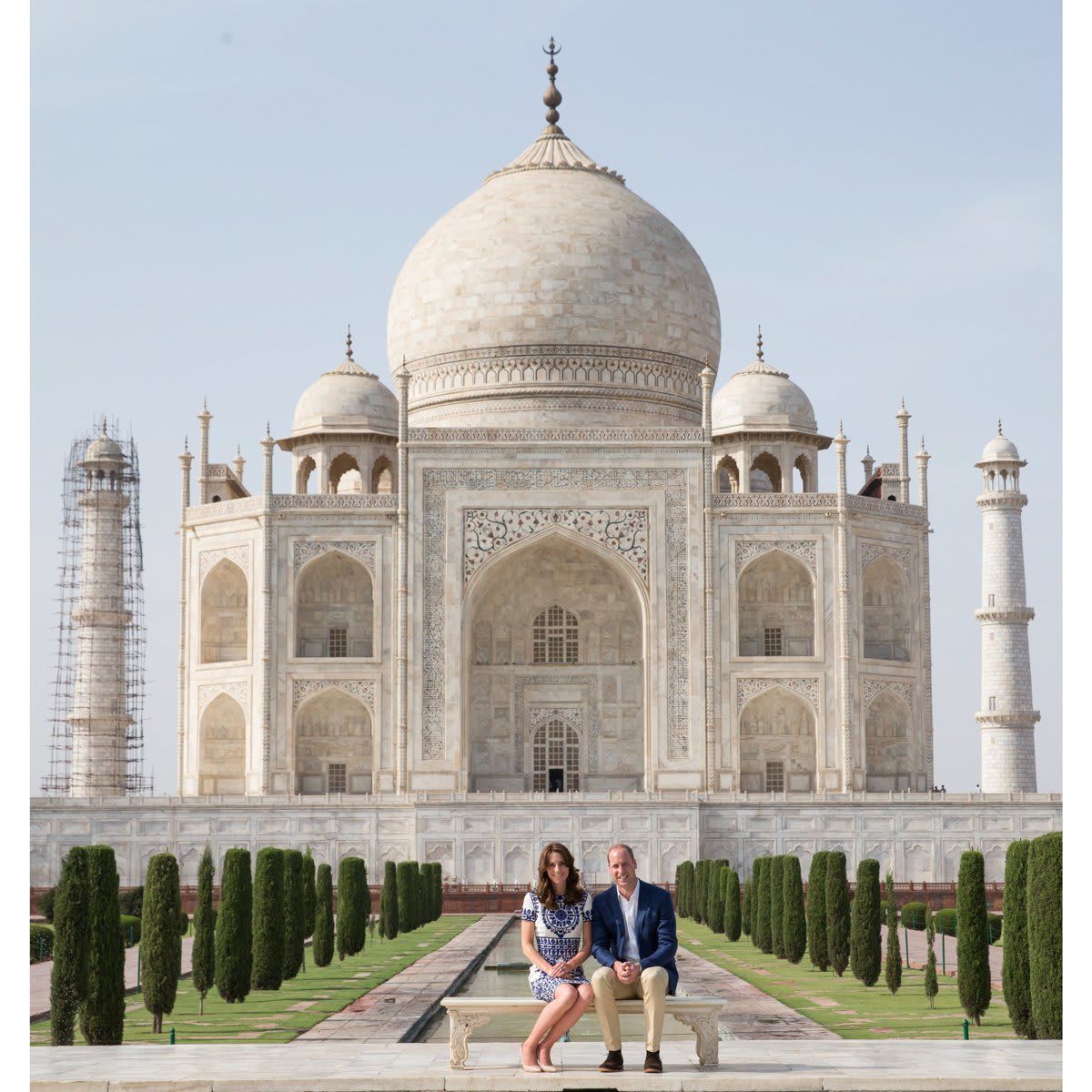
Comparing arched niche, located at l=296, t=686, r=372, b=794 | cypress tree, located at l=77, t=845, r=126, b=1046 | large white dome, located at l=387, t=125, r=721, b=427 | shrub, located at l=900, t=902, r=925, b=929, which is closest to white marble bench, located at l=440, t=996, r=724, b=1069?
cypress tree, located at l=77, t=845, r=126, b=1046

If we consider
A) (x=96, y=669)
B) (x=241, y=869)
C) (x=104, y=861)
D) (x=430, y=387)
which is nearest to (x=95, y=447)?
(x=96, y=669)

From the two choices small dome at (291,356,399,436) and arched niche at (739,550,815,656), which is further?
small dome at (291,356,399,436)

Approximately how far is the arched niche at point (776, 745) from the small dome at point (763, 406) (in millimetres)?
5038

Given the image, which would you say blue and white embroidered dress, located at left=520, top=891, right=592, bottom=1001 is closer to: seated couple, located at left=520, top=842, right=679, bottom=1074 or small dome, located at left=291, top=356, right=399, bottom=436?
seated couple, located at left=520, top=842, right=679, bottom=1074

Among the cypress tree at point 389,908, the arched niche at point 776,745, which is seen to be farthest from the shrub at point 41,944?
the arched niche at point 776,745

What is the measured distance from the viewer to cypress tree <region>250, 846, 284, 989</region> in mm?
13141

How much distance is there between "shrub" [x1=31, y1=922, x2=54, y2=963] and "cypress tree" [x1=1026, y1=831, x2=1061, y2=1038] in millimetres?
9774

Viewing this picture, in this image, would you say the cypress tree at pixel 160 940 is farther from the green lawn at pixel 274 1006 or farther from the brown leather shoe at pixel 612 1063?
the brown leather shoe at pixel 612 1063

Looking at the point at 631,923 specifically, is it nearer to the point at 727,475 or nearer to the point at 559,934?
the point at 559,934

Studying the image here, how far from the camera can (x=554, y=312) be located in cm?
3067

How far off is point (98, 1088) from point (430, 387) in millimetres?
24062

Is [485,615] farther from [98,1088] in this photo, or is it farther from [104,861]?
[98,1088]

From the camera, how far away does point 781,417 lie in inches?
1222

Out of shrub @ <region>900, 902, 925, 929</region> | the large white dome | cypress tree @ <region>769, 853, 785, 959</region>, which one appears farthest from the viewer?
the large white dome
